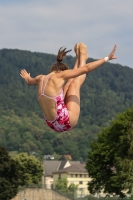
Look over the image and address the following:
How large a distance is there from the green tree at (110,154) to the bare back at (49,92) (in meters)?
58.4

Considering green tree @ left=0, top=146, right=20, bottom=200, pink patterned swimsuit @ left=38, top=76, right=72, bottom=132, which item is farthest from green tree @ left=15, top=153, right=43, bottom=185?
pink patterned swimsuit @ left=38, top=76, right=72, bottom=132

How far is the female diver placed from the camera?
12.0 m

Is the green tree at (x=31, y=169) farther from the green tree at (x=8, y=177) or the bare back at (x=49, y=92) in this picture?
the bare back at (x=49, y=92)

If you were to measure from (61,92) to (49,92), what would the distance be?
241 millimetres

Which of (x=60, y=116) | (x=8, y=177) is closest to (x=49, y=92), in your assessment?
(x=60, y=116)

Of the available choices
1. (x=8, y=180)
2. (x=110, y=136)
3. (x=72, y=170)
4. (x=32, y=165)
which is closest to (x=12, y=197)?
(x=8, y=180)

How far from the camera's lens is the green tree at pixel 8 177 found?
81575mm

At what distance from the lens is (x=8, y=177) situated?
8375cm

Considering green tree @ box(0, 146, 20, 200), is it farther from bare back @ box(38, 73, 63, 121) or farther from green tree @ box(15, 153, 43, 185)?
bare back @ box(38, 73, 63, 121)

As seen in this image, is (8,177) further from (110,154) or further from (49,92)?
(49,92)

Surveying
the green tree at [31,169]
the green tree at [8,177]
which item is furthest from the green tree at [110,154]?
the green tree at [31,169]

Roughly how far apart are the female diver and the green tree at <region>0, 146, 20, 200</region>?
6992 centimetres

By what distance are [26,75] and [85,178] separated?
179855 millimetres

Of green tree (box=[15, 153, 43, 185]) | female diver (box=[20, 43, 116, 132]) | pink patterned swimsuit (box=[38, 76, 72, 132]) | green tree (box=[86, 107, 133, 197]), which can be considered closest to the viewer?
female diver (box=[20, 43, 116, 132])
